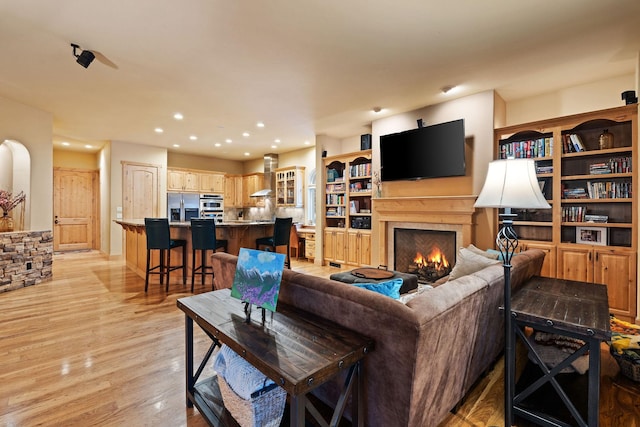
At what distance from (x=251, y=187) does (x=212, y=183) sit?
113 centimetres

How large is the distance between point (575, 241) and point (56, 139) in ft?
32.6

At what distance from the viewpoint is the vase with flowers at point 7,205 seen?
14.4 ft

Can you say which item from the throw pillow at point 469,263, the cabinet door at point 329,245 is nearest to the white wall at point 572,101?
the throw pillow at point 469,263

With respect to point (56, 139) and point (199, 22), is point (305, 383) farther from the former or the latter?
point (56, 139)

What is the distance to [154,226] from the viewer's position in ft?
14.3

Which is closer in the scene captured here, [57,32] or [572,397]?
[572,397]

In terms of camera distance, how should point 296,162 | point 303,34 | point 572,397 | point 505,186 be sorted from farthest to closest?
point 296,162 < point 303,34 < point 572,397 < point 505,186

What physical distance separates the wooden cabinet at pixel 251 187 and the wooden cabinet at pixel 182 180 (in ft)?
4.58

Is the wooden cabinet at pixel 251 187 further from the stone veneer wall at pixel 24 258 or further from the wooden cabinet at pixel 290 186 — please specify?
the stone veneer wall at pixel 24 258

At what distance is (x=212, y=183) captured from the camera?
8.87 metres

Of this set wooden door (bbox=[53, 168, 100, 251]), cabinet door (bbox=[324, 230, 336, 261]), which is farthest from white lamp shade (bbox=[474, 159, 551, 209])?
wooden door (bbox=[53, 168, 100, 251])

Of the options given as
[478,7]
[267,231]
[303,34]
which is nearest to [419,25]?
[478,7]

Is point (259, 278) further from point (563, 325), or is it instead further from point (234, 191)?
point (234, 191)

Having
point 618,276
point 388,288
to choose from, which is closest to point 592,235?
point 618,276
